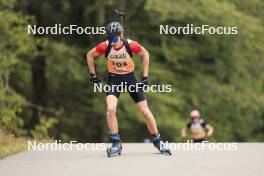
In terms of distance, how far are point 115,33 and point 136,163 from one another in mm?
2117

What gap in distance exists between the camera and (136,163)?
1091 centimetres

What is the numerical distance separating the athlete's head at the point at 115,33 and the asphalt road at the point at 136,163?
1632 mm

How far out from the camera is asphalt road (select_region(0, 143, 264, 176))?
9.62 m

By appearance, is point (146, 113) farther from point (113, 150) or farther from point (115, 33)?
point (115, 33)

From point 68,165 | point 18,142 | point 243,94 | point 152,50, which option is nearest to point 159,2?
point 152,50

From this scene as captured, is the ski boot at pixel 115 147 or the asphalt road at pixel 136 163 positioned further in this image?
the ski boot at pixel 115 147

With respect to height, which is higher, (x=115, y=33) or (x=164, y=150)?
(x=115, y=33)

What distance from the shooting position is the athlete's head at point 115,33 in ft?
39.8

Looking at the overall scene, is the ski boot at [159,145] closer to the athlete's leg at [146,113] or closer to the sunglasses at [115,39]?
the athlete's leg at [146,113]

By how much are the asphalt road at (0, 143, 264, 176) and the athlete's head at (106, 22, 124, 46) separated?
163cm

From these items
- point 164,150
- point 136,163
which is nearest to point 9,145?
point 164,150

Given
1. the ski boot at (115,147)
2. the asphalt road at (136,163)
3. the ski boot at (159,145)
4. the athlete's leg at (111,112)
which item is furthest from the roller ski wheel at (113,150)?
the ski boot at (159,145)

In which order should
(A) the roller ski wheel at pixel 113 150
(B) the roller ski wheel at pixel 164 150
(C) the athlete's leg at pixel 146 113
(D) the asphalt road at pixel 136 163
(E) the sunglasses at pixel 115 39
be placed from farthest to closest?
(C) the athlete's leg at pixel 146 113, (B) the roller ski wheel at pixel 164 150, (E) the sunglasses at pixel 115 39, (A) the roller ski wheel at pixel 113 150, (D) the asphalt road at pixel 136 163

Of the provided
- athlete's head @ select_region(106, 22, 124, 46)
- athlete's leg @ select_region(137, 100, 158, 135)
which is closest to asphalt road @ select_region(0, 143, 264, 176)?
athlete's leg @ select_region(137, 100, 158, 135)
